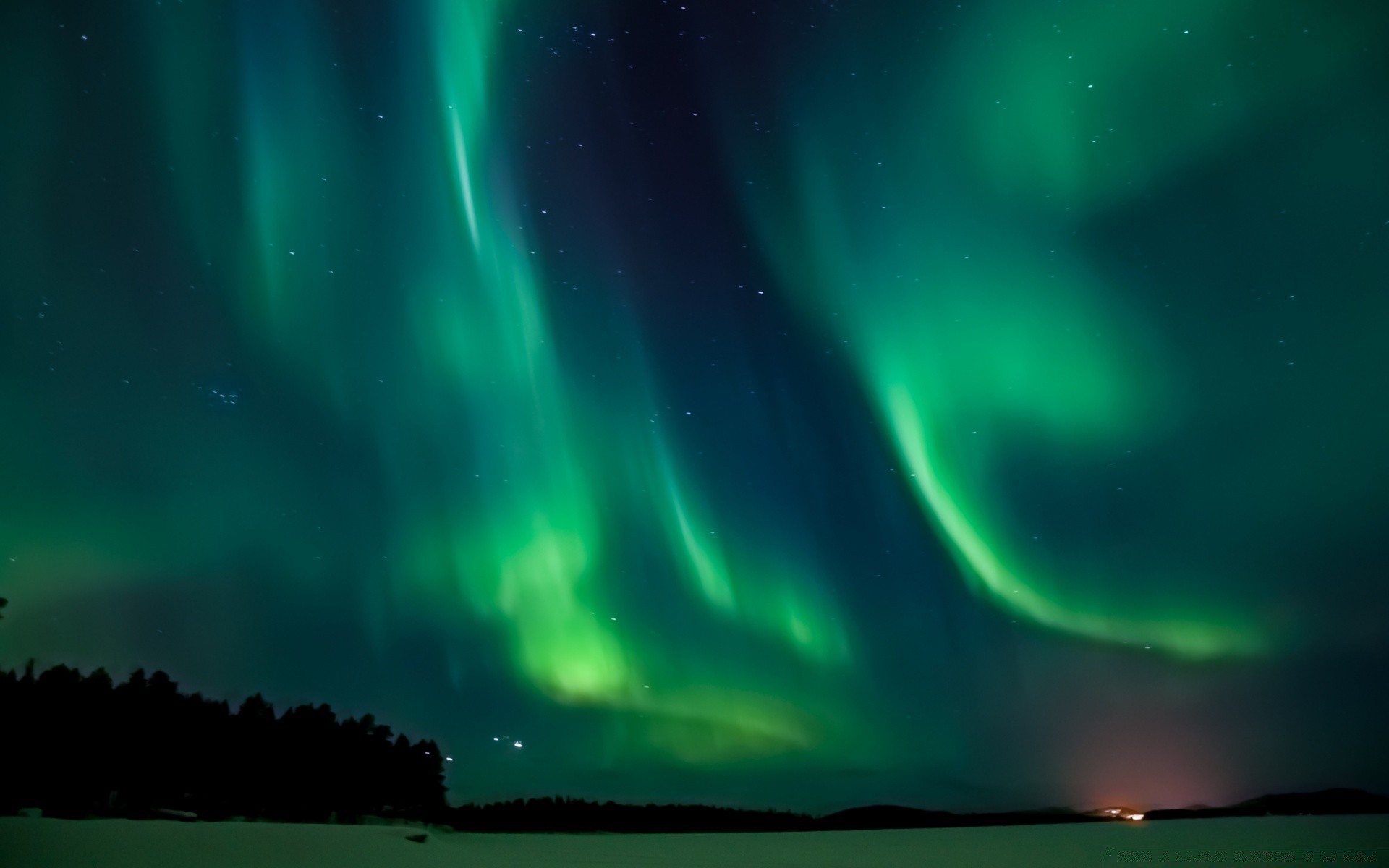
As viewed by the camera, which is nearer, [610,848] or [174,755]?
[610,848]

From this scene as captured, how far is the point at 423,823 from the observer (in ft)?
122

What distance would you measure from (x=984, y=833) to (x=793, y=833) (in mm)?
8693

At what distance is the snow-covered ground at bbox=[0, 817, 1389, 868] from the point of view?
15.6 meters

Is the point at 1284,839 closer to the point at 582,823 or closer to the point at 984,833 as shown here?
the point at 984,833

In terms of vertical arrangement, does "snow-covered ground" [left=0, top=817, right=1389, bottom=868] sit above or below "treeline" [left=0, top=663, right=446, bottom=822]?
below

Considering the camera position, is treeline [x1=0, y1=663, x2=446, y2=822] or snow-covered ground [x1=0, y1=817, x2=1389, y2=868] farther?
treeline [x1=0, y1=663, x2=446, y2=822]

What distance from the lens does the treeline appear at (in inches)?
1164

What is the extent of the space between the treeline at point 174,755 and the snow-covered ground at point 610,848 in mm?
9498

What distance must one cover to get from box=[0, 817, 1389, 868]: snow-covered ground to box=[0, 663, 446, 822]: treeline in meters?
9.50

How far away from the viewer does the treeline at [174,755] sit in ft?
97.0

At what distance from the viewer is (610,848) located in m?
24.9

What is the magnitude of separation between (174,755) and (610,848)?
18.7 metres

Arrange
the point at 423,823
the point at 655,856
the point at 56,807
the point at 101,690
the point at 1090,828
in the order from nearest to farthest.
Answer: the point at 655,856 → the point at 56,807 → the point at 101,690 → the point at 423,823 → the point at 1090,828

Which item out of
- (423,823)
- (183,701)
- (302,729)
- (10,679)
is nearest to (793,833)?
(423,823)
